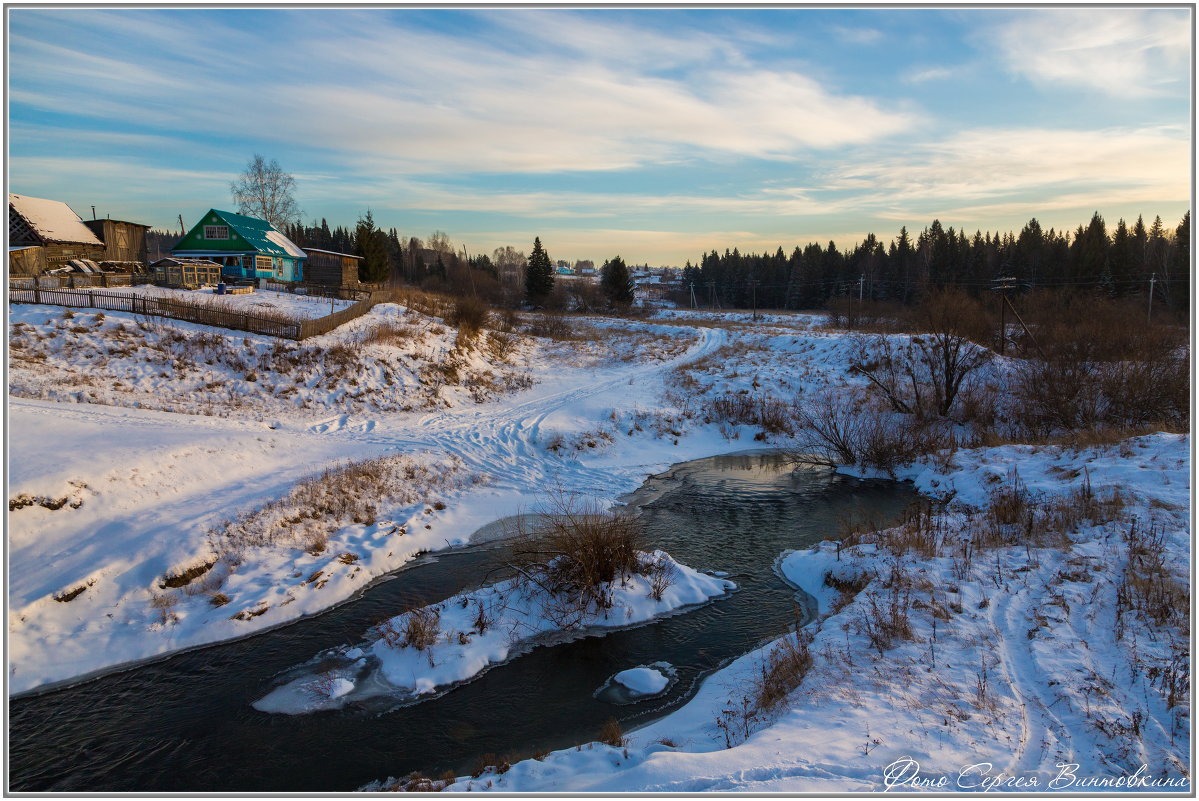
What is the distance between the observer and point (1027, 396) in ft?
83.3

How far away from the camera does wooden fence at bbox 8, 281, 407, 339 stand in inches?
973

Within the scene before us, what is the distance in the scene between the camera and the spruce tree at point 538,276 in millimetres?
69062

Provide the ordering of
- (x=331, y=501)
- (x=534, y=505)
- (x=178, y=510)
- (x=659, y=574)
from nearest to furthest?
(x=659, y=574), (x=178, y=510), (x=331, y=501), (x=534, y=505)

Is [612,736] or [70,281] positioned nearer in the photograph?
[612,736]

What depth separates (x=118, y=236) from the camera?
5341 cm

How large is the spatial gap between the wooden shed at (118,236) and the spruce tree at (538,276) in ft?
120

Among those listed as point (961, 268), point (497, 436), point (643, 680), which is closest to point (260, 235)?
point (497, 436)

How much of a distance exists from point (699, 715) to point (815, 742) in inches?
75.0

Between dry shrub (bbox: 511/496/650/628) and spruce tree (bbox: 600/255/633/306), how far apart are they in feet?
218

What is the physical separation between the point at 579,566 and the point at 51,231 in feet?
170

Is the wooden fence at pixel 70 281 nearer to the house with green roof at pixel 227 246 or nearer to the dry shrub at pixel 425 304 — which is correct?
the house with green roof at pixel 227 246

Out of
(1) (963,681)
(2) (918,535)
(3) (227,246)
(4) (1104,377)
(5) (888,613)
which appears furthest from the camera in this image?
(3) (227,246)

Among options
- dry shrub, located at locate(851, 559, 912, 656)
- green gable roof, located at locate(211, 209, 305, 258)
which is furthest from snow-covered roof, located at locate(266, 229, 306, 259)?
dry shrub, located at locate(851, 559, 912, 656)

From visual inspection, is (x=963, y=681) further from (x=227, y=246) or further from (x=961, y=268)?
(x=961, y=268)
